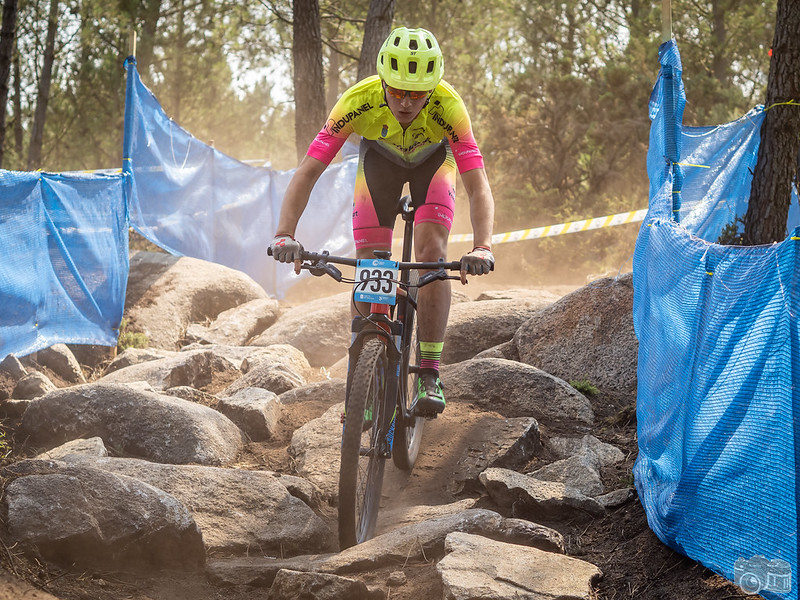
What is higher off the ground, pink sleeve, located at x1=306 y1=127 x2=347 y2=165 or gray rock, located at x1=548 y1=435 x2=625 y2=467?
pink sleeve, located at x1=306 y1=127 x2=347 y2=165

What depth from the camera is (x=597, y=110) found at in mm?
16141

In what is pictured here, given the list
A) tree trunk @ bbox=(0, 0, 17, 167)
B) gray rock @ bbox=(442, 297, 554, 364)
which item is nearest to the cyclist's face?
gray rock @ bbox=(442, 297, 554, 364)

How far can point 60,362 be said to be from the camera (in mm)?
7070

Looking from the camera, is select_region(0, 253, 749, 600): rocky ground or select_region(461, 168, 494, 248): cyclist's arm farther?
select_region(461, 168, 494, 248): cyclist's arm

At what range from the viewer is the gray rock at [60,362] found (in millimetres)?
7023

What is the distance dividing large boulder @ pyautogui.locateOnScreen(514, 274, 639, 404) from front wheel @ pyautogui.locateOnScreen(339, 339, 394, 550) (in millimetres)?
2713

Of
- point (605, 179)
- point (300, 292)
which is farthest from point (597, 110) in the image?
point (300, 292)

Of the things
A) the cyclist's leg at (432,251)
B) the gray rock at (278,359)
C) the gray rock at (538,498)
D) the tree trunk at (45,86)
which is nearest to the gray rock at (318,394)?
the gray rock at (278,359)

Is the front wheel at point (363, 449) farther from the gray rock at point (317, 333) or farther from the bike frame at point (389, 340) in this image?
the gray rock at point (317, 333)

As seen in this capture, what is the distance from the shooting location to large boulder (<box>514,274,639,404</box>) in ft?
21.4

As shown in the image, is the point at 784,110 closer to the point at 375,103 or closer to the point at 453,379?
the point at 453,379

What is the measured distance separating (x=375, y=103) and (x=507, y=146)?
12369mm

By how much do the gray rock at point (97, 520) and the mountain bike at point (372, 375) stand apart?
0.74m

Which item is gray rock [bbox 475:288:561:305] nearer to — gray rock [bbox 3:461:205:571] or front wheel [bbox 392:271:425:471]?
front wheel [bbox 392:271:425:471]
